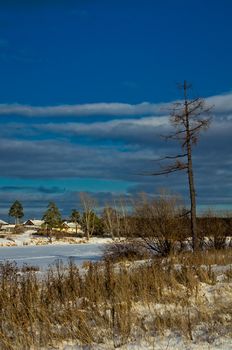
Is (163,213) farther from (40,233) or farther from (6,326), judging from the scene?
(40,233)

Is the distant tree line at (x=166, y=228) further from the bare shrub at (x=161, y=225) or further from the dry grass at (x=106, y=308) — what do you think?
the dry grass at (x=106, y=308)

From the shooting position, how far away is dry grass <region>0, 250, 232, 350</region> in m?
8.04

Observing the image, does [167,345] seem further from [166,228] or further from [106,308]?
[166,228]

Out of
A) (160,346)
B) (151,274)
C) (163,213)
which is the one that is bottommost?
(160,346)

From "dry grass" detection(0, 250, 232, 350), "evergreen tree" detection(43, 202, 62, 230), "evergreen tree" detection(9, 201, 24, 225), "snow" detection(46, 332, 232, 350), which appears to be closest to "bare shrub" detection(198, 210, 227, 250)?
"dry grass" detection(0, 250, 232, 350)

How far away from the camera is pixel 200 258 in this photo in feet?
57.2

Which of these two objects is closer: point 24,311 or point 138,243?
point 24,311

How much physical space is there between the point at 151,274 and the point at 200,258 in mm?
6395

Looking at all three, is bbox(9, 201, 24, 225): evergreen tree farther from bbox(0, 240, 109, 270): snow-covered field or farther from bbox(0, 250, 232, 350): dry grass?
bbox(0, 250, 232, 350): dry grass

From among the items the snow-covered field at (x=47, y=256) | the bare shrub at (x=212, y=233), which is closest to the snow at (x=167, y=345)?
the snow-covered field at (x=47, y=256)

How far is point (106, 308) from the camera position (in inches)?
359

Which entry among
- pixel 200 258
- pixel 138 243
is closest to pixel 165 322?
pixel 200 258

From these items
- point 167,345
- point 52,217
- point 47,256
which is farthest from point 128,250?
point 52,217

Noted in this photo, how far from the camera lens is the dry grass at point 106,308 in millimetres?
8038
